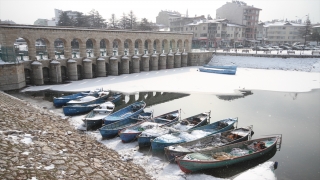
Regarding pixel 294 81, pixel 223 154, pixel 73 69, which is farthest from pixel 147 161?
pixel 294 81

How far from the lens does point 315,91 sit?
93.1ft

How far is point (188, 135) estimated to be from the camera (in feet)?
45.4

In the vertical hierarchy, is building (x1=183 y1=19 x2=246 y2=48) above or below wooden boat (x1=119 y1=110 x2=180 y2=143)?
above

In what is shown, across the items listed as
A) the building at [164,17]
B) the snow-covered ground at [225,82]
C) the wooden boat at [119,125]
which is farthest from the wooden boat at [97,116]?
the building at [164,17]

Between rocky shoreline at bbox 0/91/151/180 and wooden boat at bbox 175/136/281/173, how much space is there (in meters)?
2.01

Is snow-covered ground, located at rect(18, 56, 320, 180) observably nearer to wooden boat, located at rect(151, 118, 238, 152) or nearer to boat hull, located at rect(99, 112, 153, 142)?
boat hull, located at rect(99, 112, 153, 142)

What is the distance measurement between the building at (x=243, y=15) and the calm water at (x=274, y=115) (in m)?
54.4

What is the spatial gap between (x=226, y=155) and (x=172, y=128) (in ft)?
12.8

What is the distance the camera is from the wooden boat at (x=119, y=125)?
1441 centimetres

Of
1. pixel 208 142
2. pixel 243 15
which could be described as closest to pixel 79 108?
pixel 208 142

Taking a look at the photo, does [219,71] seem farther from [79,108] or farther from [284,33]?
[284,33]

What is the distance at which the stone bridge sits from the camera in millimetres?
26344

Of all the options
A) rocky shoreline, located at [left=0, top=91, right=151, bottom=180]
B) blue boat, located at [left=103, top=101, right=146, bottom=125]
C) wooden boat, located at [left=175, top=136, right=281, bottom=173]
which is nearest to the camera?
rocky shoreline, located at [left=0, top=91, right=151, bottom=180]

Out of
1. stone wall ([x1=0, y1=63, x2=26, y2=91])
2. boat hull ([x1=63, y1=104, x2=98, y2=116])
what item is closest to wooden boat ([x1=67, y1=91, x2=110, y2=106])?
boat hull ([x1=63, y1=104, x2=98, y2=116])
